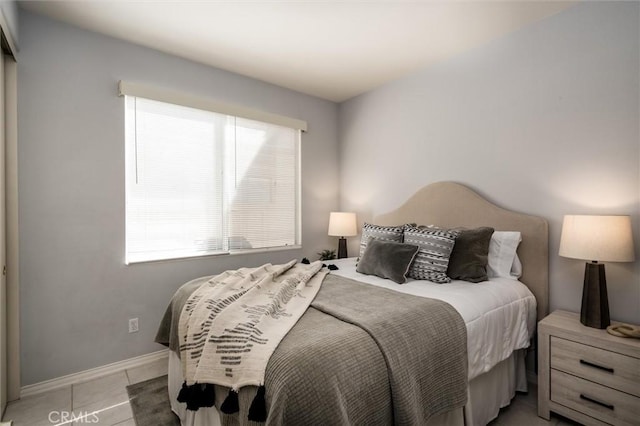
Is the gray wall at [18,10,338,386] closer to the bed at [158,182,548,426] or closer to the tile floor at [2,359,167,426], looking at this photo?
the tile floor at [2,359,167,426]

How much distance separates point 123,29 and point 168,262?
194cm

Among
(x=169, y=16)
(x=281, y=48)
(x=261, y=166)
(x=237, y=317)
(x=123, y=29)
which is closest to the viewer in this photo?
(x=237, y=317)

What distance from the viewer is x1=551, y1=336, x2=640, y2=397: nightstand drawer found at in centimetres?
162

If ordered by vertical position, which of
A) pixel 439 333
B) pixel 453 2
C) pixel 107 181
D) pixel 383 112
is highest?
pixel 453 2

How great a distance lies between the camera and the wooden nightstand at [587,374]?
164cm

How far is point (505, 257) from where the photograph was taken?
236 centimetres

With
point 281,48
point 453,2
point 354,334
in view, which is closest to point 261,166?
point 281,48

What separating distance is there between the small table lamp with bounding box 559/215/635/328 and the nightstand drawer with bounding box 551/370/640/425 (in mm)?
343

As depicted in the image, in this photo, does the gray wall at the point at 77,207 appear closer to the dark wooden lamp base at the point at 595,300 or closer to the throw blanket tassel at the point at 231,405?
the throw blanket tassel at the point at 231,405

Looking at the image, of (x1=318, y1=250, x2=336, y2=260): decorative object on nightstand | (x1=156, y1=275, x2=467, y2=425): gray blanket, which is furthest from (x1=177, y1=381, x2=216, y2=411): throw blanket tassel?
(x1=318, y1=250, x2=336, y2=260): decorative object on nightstand

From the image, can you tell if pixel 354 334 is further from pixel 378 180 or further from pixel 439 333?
pixel 378 180

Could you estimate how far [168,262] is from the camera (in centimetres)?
282

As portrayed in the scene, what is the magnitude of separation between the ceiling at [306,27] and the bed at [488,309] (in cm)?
128

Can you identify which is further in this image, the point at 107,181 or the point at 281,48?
the point at 281,48
